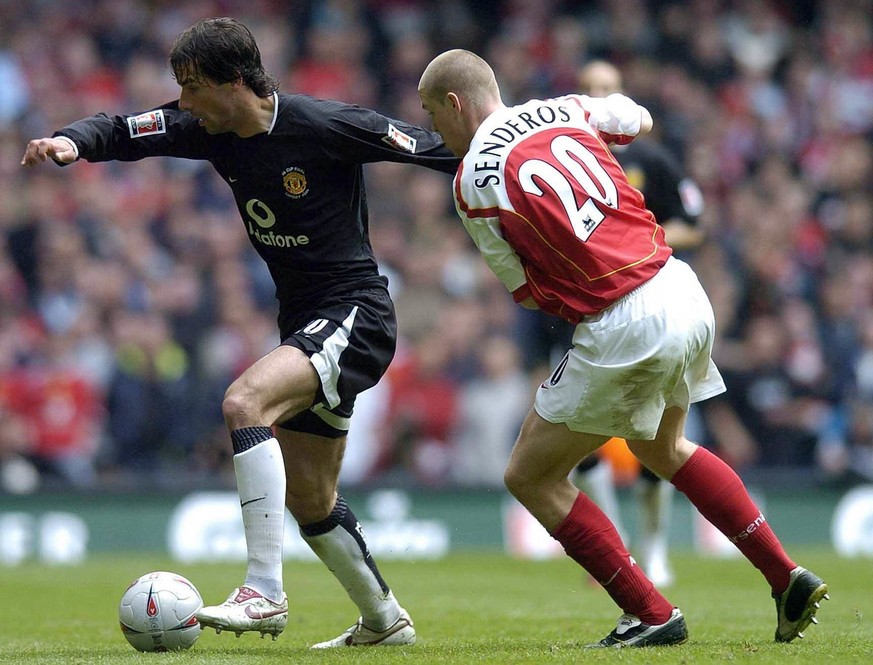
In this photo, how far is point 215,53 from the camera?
552cm

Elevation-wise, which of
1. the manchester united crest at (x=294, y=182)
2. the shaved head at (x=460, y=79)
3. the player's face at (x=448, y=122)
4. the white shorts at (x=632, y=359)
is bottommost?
the white shorts at (x=632, y=359)

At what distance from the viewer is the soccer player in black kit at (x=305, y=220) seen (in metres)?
5.54

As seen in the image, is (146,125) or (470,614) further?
(470,614)

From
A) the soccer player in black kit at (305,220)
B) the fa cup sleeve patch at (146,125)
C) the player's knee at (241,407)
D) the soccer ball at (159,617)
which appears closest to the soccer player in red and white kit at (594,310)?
the soccer player in black kit at (305,220)

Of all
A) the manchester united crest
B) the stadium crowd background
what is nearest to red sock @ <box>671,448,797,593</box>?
the manchester united crest

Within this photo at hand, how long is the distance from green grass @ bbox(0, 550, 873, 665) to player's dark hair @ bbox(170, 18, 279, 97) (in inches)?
88.9

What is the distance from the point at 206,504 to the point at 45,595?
3.71m

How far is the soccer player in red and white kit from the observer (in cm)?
521

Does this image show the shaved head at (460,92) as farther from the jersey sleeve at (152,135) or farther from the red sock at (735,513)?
the red sock at (735,513)

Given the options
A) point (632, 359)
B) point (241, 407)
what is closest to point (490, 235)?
point (632, 359)

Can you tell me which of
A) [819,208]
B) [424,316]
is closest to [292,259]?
[424,316]

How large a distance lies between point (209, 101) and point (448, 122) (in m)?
0.97

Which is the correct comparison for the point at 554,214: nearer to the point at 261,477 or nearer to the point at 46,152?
the point at 261,477

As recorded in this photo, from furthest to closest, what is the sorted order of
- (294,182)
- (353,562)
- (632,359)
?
1. (353,562)
2. (294,182)
3. (632,359)
